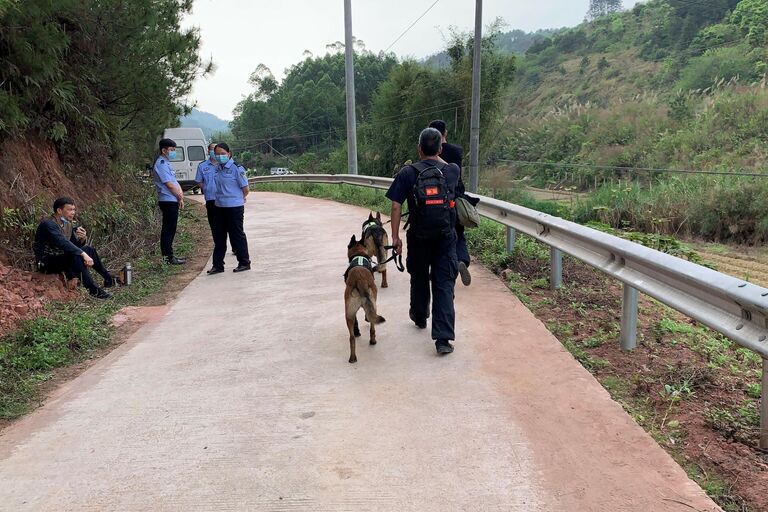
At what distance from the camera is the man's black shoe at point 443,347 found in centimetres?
461

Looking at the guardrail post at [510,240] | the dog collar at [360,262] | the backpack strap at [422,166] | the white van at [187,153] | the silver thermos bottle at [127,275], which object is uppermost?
the white van at [187,153]

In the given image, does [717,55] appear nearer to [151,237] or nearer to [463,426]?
[151,237]

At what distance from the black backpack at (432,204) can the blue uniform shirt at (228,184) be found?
445cm

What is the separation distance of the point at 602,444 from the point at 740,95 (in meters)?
31.8

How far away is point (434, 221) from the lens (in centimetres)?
462

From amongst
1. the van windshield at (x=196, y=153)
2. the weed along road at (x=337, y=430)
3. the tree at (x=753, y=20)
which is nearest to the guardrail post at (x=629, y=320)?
the weed along road at (x=337, y=430)

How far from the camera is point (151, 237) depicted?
34.8 feet

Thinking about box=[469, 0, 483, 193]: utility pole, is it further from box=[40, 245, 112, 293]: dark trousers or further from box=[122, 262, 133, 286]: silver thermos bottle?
box=[40, 245, 112, 293]: dark trousers

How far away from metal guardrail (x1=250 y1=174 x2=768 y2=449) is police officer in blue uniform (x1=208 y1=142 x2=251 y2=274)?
13.6 ft

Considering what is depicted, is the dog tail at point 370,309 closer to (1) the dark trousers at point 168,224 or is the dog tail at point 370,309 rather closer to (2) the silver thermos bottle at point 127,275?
(2) the silver thermos bottle at point 127,275

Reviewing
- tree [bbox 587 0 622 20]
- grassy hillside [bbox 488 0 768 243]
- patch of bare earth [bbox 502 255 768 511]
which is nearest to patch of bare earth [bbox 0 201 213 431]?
patch of bare earth [bbox 502 255 768 511]

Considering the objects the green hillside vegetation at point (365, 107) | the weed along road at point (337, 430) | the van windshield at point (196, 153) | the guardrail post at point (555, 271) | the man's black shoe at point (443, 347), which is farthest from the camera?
the green hillside vegetation at point (365, 107)

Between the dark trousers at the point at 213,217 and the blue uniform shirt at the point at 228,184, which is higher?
the blue uniform shirt at the point at 228,184

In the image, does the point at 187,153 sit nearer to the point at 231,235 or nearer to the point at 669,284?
the point at 231,235
